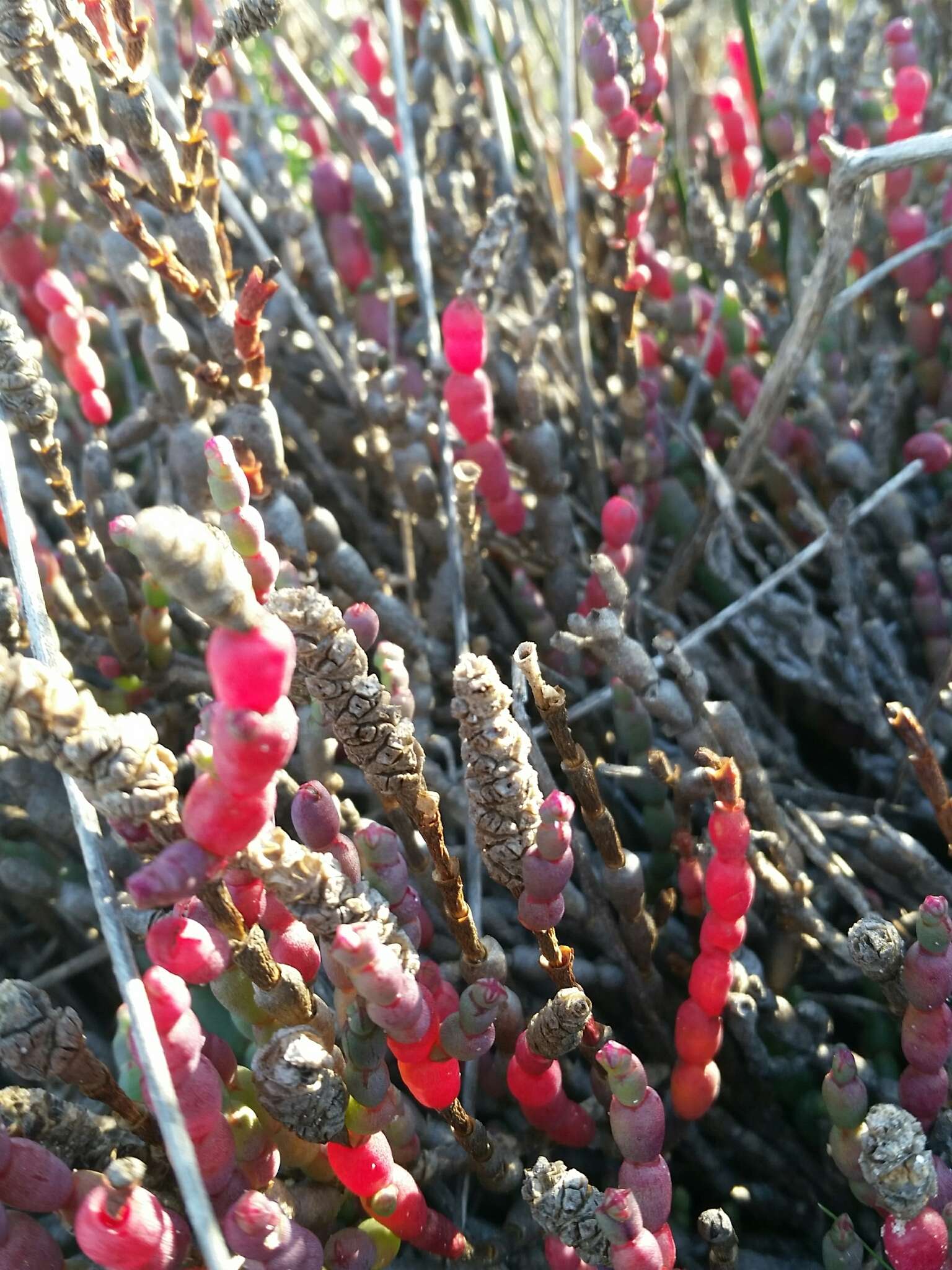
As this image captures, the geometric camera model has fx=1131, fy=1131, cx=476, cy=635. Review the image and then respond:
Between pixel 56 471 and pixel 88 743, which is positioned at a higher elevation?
pixel 56 471

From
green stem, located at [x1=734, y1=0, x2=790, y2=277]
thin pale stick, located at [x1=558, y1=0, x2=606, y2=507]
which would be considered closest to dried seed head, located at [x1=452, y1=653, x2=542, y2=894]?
thin pale stick, located at [x1=558, y1=0, x2=606, y2=507]

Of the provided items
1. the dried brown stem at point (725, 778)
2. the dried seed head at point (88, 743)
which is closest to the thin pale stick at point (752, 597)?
the dried brown stem at point (725, 778)

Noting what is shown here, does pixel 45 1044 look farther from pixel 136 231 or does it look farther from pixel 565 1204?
pixel 136 231

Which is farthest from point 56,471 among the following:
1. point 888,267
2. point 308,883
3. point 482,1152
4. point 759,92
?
point 759,92

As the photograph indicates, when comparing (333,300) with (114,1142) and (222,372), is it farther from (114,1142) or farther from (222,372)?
(114,1142)

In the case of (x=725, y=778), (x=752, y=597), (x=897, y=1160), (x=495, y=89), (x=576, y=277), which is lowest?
(x=897, y=1160)

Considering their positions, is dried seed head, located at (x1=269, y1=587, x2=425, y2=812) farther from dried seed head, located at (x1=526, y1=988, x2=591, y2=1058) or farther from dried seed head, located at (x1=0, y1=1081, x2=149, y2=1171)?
dried seed head, located at (x1=0, y1=1081, x2=149, y2=1171)
